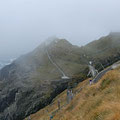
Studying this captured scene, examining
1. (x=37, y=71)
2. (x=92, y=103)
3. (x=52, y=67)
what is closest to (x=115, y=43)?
(x=52, y=67)

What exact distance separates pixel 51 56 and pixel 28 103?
198 feet

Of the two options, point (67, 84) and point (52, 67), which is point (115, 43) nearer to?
point (52, 67)

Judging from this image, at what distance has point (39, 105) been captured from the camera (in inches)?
3976

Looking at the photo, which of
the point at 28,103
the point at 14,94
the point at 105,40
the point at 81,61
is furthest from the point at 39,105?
the point at 105,40

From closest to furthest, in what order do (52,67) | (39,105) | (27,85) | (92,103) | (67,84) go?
(92,103) < (39,105) < (67,84) < (27,85) < (52,67)

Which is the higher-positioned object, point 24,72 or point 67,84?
point 24,72

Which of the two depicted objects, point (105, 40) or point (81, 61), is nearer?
point (81, 61)

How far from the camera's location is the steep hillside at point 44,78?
349ft

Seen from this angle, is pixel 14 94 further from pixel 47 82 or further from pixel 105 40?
pixel 105 40

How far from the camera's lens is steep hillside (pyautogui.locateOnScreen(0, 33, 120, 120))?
106 metres

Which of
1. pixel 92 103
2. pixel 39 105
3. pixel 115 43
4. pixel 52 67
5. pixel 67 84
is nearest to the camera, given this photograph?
pixel 92 103

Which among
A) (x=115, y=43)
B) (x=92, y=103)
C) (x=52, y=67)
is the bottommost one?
(x=115, y=43)

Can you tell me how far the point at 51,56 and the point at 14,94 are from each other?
165ft

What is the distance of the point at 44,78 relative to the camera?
12156cm
